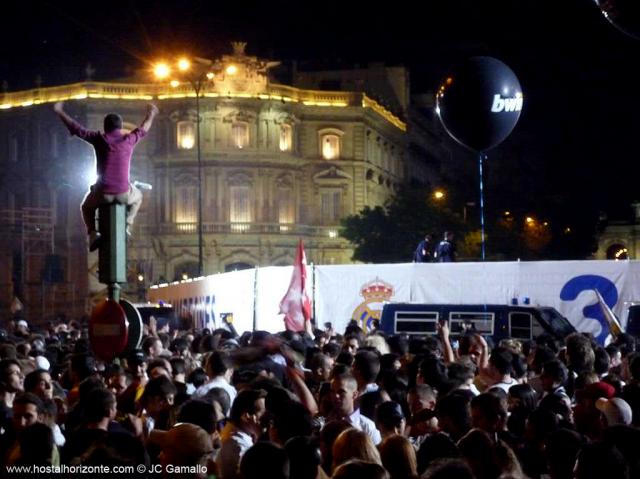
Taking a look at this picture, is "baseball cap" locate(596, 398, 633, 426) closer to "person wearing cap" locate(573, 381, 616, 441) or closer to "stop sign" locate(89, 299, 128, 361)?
"person wearing cap" locate(573, 381, 616, 441)

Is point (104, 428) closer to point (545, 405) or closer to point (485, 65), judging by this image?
point (545, 405)

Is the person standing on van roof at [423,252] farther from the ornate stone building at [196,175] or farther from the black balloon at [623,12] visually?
the ornate stone building at [196,175]

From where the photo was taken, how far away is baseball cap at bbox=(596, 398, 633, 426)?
7.81m

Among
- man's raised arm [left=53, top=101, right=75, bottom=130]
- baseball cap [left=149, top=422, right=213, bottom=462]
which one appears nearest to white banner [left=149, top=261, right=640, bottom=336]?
man's raised arm [left=53, top=101, right=75, bottom=130]

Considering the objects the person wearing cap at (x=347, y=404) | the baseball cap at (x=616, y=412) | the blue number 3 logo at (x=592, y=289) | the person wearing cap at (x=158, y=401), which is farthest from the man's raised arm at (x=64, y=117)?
the blue number 3 logo at (x=592, y=289)

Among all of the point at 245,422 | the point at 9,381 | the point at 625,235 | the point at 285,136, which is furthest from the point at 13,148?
the point at 245,422

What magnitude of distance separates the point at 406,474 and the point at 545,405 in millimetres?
2234

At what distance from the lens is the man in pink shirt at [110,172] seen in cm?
888

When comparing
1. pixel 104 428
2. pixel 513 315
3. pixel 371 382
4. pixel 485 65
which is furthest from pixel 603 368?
pixel 513 315

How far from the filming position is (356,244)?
211 feet

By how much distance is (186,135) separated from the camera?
62.7 m

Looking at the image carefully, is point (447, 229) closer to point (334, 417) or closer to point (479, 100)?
point (479, 100)

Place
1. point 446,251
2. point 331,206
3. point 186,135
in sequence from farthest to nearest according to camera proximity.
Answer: point 331,206, point 186,135, point 446,251

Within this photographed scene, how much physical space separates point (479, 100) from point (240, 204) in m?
50.4
